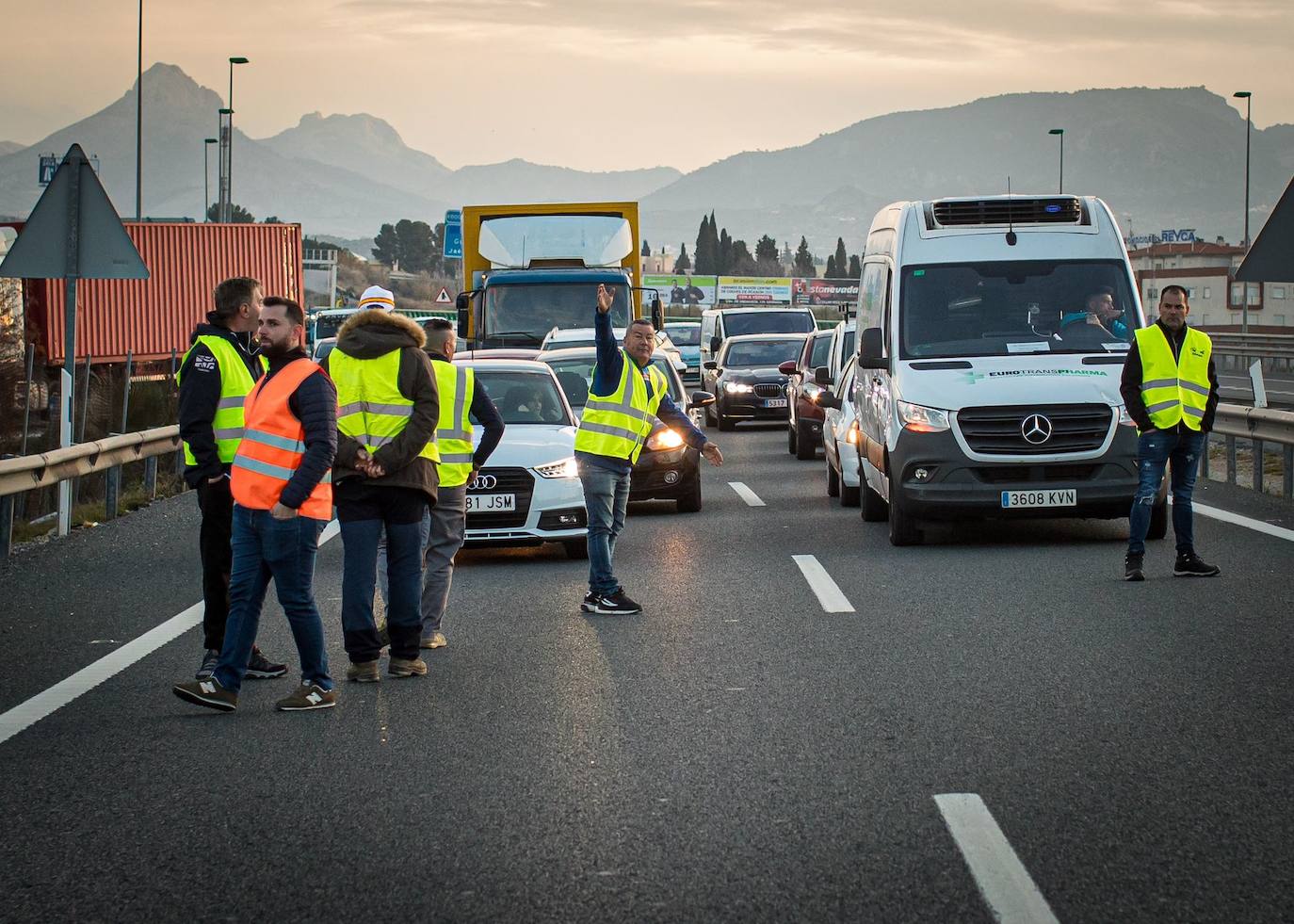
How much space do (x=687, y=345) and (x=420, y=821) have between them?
1756 inches

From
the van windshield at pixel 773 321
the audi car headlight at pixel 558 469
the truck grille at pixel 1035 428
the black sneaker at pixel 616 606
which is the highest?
the van windshield at pixel 773 321

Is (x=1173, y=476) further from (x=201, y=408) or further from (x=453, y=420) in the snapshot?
(x=201, y=408)

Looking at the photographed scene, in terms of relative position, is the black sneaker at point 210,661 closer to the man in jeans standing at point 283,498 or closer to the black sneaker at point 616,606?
the man in jeans standing at point 283,498

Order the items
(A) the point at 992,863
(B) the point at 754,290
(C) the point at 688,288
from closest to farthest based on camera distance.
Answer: (A) the point at 992,863 < (C) the point at 688,288 < (B) the point at 754,290

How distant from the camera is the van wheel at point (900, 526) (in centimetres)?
1291

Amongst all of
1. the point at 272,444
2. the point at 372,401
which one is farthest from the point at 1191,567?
the point at 272,444

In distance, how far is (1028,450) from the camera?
1273cm

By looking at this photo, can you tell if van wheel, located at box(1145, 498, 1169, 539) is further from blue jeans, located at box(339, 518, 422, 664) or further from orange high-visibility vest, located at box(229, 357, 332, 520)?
orange high-visibility vest, located at box(229, 357, 332, 520)

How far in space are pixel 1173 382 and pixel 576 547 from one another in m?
4.28

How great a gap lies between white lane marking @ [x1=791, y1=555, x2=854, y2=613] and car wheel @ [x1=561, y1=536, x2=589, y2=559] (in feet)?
4.89

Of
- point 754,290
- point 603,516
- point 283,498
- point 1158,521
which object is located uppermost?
point 754,290

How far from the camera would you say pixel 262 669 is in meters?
8.17

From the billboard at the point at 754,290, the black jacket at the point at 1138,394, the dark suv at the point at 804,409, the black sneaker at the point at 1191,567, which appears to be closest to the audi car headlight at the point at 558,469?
the black jacket at the point at 1138,394

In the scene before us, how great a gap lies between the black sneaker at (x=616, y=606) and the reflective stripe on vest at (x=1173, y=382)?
11.5 ft
